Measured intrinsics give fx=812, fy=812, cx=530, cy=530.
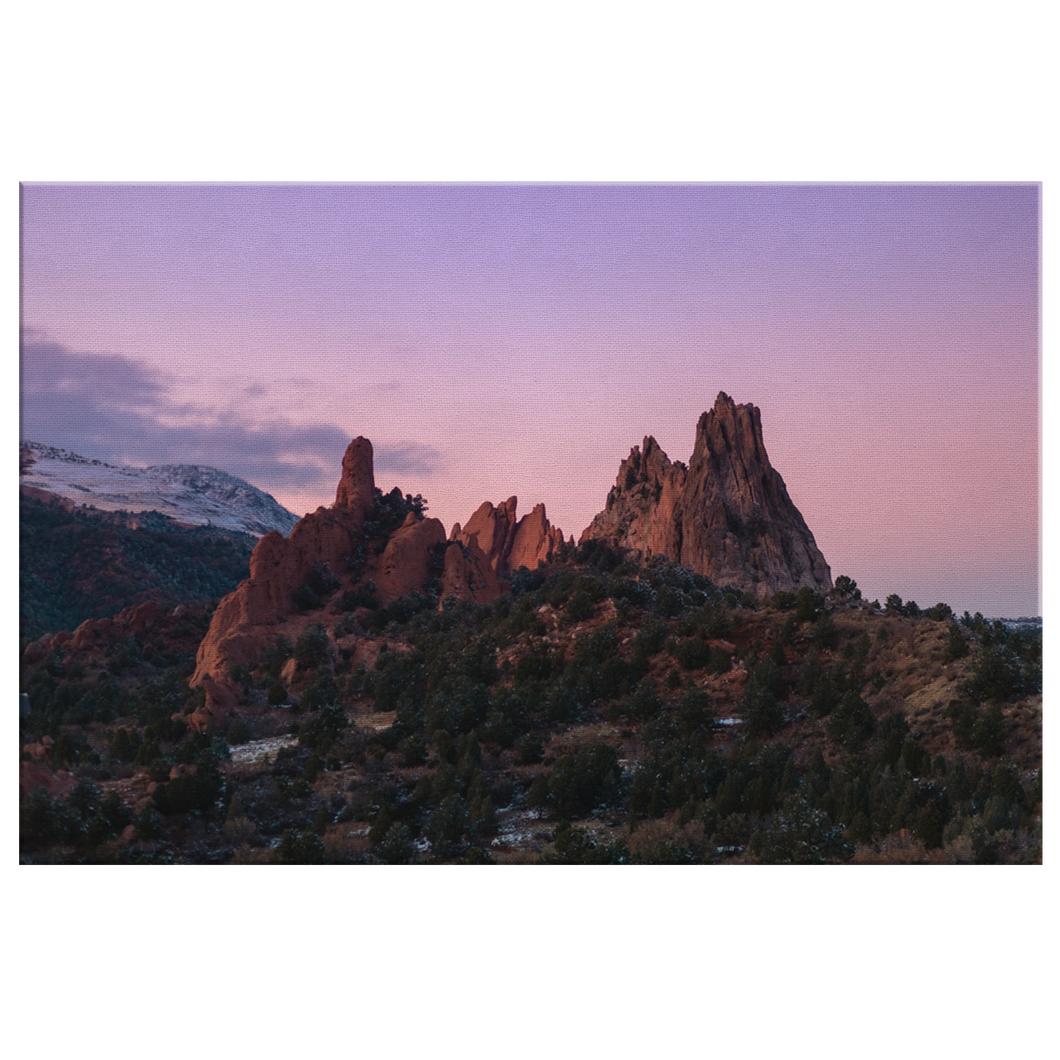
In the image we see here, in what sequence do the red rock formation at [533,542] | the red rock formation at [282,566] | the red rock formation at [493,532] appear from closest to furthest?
the red rock formation at [282,566], the red rock formation at [493,532], the red rock formation at [533,542]

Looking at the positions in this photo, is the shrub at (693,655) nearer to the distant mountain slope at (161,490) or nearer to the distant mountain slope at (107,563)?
the distant mountain slope at (161,490)

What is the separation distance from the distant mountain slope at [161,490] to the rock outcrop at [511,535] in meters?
2.50

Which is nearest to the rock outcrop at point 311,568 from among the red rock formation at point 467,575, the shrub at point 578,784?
the red rock formation at point 467,575

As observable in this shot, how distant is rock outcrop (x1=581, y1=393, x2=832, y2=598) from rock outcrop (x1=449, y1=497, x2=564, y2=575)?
2.03 ft

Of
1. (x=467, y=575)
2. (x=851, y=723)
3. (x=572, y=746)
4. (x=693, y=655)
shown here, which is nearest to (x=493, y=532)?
(x=467, y=575)

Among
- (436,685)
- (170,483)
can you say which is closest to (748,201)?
(436,685)

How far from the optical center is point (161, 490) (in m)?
9.40

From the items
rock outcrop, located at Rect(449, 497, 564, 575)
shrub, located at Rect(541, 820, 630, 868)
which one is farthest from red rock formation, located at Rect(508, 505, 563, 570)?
shrub, located at Rect(541, 820, 630, 868)

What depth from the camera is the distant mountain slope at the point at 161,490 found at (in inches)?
338

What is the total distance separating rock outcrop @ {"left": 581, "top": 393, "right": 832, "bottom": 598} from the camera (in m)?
A: 9.79

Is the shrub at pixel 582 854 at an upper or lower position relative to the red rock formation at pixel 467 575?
lower

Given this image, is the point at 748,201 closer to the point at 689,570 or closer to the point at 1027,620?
the point at 1027,620

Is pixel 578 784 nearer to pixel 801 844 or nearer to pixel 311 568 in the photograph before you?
pixel 801 844

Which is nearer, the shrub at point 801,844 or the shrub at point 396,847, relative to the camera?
the shrub at point 801,844
